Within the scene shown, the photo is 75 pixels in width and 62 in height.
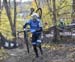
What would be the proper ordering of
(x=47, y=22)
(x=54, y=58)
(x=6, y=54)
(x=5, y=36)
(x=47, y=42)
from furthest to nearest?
(x=47, y=22) → (x=47, y=42) → (x=5, y=36) → (x=6, y=54) → (x=54, y=58)

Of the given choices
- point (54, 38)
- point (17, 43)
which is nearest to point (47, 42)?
point (54, 38)

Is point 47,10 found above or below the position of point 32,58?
above

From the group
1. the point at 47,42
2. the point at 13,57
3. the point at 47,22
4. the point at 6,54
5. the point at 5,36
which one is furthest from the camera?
the point at 47,22

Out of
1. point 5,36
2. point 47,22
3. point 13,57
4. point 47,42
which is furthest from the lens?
point 47,22

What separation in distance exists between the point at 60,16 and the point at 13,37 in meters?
3.77

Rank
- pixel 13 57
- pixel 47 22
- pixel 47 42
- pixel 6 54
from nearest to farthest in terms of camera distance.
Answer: pixel 13 57 → pixel 6 54 → pixel 47 42 → pixel 47 22

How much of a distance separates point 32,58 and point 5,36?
376 cm

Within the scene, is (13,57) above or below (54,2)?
below

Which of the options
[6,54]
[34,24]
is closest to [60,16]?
[6,54]

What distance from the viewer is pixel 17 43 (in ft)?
47.9

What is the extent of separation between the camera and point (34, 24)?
10.4 metres

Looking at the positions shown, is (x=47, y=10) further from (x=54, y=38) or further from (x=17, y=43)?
(x=17, y=43)

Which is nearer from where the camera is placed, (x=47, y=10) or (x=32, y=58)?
(x=32, y=58)

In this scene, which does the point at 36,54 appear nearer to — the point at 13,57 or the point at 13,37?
the point at 13,57
